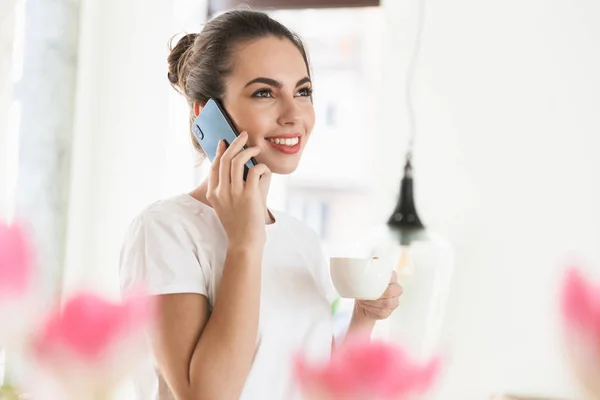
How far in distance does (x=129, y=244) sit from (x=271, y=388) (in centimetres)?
31

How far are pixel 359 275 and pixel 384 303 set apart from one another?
207 millimetres

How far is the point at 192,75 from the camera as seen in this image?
50.9 inches

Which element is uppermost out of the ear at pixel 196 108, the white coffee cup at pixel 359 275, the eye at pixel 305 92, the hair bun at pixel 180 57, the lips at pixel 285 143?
the hair bun at pixel 180 57

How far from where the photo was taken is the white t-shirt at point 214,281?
3.41 ft

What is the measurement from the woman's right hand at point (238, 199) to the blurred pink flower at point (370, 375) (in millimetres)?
785

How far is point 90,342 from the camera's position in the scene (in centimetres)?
18

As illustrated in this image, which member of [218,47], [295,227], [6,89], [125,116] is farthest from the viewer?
[125,116]

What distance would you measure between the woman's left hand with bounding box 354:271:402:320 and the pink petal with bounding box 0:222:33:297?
2.95 feet

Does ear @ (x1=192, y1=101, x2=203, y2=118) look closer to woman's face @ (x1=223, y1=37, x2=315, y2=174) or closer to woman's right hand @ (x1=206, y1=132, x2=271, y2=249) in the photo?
woman's face @ (x1=223, y1=37, x2=315, y2=174)

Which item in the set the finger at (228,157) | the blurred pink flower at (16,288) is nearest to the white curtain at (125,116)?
the finger at (228,157)

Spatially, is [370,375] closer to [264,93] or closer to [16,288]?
[16,288]

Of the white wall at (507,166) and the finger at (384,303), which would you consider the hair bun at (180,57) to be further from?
the white wall at (507,166)

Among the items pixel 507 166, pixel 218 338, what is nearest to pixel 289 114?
pixel 218 338

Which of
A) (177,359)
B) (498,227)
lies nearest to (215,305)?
(177,359)
